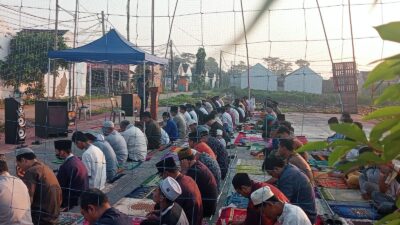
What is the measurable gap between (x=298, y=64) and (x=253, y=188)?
447 cm

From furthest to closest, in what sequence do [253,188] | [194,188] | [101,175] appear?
1. [101,175]
2. [194,188]
3. [253,188]

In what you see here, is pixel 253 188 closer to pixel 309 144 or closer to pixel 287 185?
pixel 287 185

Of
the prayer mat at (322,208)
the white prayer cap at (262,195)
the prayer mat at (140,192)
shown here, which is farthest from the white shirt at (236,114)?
the white prayer cap at (262,195)

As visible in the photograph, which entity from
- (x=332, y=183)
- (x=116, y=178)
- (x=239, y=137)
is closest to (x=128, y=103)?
(x=239, y=137)

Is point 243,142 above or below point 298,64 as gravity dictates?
below

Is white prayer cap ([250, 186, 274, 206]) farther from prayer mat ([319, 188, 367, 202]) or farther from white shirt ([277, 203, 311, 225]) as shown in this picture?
prayer mat ([319, 188, 367, 202])

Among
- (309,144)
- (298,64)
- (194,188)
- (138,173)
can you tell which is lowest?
(138,173)

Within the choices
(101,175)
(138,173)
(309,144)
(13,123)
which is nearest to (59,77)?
(13,123)

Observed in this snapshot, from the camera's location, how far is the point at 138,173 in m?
7.26

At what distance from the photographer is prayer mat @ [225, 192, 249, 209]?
5.24 metres

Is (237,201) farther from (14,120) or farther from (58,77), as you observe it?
(58,77)

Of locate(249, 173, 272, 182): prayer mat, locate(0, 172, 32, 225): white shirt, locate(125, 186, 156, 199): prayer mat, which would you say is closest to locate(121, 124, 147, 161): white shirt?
locate(125, 186, 156, 199): prayer mat

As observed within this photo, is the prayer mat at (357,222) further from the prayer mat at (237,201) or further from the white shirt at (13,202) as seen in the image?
the white shirt at (13,202)

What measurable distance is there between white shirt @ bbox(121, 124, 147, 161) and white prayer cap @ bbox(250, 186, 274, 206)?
4.20 metres
